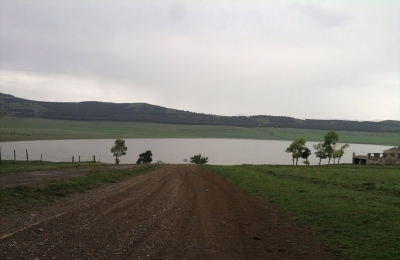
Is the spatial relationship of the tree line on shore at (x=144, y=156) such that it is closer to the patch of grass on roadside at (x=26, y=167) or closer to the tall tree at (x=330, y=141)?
the tall tree at (x=330, y=141)

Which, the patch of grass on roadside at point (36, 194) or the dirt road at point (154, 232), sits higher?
the patch of grass on roadside at point (36, 194)

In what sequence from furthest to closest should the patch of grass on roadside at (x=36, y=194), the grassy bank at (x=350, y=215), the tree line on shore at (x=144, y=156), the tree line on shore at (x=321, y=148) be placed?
the tree line on shore at (x=321, y=148) < the tree line on shore at (x=144, y=156) < the patch of grass on roadside at (x=36, y=194) < the grassy bank at (x=350, y=215)

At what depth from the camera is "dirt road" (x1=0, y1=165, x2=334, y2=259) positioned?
7406mm

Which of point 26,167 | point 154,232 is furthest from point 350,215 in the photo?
point 26,167

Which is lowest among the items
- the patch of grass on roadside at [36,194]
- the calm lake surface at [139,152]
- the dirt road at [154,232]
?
the calm lake surface at [139,152]

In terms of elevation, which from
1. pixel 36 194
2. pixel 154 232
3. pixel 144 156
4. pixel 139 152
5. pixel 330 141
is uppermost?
pixel 330 141

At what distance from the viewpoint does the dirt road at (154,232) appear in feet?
24.3

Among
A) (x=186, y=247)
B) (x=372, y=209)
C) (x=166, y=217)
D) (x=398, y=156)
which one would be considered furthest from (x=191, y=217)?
(x=398, y=156)

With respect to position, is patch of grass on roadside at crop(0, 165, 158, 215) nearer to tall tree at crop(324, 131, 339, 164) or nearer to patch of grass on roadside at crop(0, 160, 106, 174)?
patch of grass on roadside at crop(0, 160, 106, 174)

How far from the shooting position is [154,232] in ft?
29.7

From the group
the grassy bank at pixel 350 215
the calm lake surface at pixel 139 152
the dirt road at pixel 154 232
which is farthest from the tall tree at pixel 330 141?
the dirt road at pixel 154 232

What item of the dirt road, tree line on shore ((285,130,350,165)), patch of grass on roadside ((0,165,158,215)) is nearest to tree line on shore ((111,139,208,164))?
tree line on shore ((285,130,350,165))

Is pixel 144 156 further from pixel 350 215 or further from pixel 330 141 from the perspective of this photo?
pixel 350 215

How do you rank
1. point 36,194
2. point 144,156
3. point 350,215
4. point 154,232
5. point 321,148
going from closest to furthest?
point 154,232 < point 350,215 < point 36,194 < point 144,156 < point 321,148
